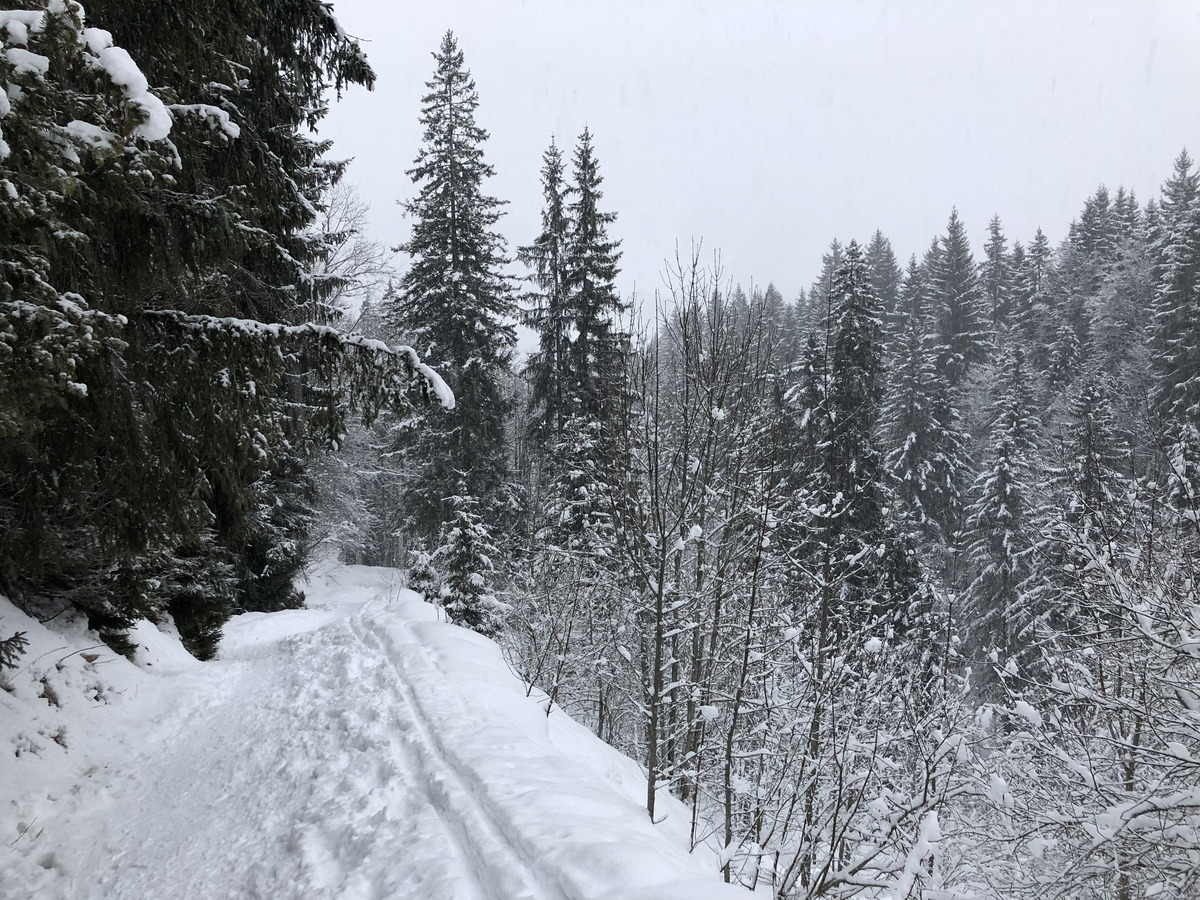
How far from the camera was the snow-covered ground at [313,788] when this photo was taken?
371cm

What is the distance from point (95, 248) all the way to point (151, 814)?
4585 millimetres

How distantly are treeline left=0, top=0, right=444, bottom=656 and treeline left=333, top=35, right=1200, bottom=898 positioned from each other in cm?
314

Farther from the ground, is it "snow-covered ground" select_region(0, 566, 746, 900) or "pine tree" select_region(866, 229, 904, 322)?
"pine tree" select_region(866, 229, 904, 322)

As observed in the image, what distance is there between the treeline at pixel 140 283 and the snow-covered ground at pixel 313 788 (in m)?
1.66

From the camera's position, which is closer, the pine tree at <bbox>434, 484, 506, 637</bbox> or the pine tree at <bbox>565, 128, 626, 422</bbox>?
the pine tree at <bbox>434, 484, 506, 637</bbox>

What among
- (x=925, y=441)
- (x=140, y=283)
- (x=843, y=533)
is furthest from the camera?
(x=925, y=441)

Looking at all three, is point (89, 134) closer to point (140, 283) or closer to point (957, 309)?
point (140, 283)

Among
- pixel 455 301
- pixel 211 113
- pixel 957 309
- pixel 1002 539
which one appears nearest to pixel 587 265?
pixel 455 301

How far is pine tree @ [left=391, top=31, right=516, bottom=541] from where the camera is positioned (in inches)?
727

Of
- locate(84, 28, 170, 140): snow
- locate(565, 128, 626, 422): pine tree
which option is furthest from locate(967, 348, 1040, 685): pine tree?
locate(84, 28, 170, 140): snow

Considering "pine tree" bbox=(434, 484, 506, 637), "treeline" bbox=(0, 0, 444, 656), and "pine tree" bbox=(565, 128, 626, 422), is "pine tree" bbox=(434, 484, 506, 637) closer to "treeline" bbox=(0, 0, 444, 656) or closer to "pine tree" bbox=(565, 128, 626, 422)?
"pine tree" bbox=(565, 128, 626, 422)

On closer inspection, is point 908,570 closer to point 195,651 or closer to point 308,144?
point 195,651

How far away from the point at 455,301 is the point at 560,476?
6148mm

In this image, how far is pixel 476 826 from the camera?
404cm
